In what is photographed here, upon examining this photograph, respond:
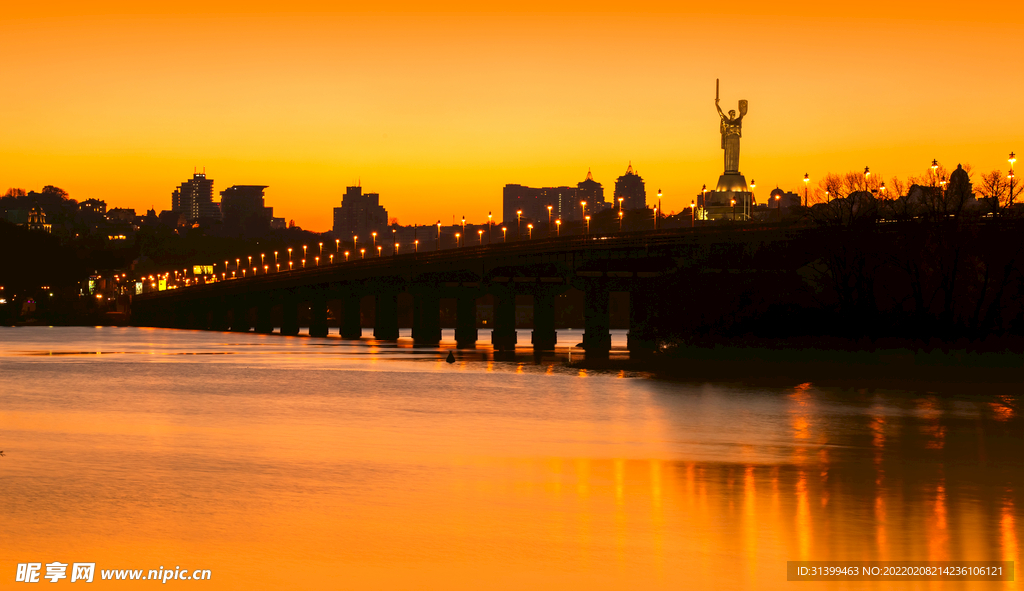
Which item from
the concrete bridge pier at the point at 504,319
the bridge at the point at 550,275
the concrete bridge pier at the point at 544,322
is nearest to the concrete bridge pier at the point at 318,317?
the bridge at the point at 550,275

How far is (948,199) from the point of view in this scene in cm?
8375

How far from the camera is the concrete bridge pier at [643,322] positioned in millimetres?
103438

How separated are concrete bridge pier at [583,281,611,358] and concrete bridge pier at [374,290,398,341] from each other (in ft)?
155

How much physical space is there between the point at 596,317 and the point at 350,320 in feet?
212

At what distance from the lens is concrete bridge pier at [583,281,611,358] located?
122 meters

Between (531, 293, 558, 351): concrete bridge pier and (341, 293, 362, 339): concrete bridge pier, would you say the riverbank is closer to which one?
(531, 293, 558, 351): concrete bridge pier

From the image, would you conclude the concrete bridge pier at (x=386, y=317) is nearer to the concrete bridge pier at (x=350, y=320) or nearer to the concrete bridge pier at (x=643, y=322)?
the concrete bridge pier at (x=350, y=320)

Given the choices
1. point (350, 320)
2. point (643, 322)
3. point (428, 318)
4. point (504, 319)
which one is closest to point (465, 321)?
point (428, 318)

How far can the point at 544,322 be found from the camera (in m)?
137

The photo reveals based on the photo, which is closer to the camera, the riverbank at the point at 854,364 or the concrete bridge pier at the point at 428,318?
the riverbank at the point at 854,364

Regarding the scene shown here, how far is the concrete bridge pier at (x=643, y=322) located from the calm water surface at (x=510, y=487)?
158 ft

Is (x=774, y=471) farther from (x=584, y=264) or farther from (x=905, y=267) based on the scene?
(x=584, y=264)

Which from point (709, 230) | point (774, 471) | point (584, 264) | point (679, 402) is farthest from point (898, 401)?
point (584, 264)

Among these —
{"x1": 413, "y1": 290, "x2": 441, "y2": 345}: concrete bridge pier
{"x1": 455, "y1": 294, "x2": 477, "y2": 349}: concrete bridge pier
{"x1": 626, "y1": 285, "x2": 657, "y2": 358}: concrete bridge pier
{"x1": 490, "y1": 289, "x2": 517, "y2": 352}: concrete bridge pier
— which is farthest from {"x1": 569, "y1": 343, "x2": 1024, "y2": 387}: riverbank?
{"x1": 413, "y1": 290, "x2": 441, "y2": 345}: concrete bridge pier
